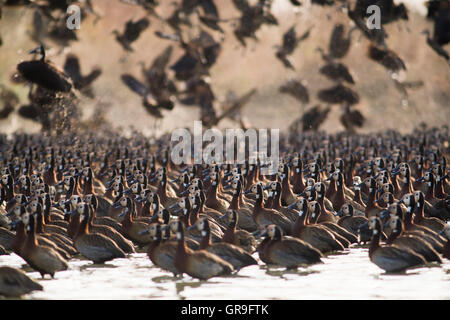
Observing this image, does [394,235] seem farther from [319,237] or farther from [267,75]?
[267,75]

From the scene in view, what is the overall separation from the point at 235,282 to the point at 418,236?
4386mm

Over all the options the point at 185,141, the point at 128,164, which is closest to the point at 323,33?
the point at 185,141

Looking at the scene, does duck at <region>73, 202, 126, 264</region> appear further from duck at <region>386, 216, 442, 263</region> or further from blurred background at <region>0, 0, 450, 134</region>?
blurred background at <region>0, 0, 450, 134</region>

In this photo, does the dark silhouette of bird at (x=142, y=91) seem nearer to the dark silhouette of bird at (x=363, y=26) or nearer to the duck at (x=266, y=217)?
the dark silhouette of bird at (x=363, y=26)

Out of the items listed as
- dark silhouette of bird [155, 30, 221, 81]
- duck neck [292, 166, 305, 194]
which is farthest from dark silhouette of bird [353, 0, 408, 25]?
duck neck [292, 166, 305, 194]

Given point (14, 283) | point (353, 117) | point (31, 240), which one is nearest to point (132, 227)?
point (31, 240)

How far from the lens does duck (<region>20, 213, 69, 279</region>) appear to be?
52.8 ft

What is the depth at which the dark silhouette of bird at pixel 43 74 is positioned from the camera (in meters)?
29.1

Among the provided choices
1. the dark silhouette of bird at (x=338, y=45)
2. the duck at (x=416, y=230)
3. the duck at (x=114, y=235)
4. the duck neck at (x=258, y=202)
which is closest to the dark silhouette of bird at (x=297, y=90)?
the dark silhouette of bird at (x=338, y=45)

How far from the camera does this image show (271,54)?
112 metres

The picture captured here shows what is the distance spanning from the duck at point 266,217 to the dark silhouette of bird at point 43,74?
11.5 metres

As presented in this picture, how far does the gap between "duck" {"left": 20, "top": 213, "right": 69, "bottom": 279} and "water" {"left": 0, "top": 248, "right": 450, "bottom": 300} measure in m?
0.23

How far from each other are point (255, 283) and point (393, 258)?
292cm

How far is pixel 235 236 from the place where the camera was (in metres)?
18.4
